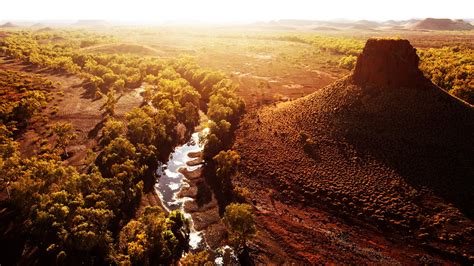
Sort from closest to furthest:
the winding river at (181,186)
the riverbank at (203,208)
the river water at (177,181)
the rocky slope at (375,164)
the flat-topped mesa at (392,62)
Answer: the rocky slope at (375,164)
the winding river at (181,186)
the riverbank at (203,208)
the river water at (177,181)
the flat-topped mesa at (392,62)

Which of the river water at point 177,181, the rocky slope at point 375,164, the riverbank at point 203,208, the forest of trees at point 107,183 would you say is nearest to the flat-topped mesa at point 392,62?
the rocky slope at point 375,164

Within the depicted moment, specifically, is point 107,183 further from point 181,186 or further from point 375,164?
point 375,164

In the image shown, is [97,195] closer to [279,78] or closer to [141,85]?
[141,85]

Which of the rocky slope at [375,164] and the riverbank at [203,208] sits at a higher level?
the rocky slope at [375,164]

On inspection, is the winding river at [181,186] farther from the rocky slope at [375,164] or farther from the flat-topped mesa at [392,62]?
the flat-topped mesa at [392,62]

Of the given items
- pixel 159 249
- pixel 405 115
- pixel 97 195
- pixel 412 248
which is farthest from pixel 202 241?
pixel 405 115

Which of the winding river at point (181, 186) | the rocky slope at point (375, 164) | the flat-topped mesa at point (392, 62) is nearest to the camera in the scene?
the rocky slope at point (375, 164)

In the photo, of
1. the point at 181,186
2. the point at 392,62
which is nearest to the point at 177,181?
the point at 181,186
